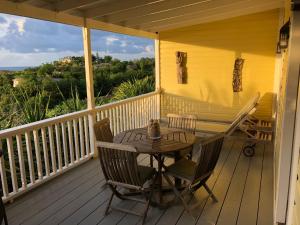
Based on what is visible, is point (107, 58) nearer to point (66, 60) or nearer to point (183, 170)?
point (66, 60)

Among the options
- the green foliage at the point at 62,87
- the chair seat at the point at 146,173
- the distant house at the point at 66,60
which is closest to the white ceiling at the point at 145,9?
the green foliage at the point at 62,87

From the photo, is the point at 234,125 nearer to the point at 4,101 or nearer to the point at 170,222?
the point at 170,222

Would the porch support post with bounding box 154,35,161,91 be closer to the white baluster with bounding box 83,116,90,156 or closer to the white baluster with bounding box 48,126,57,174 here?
the white baluster with bounding box 83,116,90,156

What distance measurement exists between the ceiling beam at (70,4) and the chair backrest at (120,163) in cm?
189

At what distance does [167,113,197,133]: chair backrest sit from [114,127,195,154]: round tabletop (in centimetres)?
52

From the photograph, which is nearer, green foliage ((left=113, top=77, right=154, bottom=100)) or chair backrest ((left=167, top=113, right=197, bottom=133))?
chair backrest ((left=167, top=113, right=197, bottom=133))

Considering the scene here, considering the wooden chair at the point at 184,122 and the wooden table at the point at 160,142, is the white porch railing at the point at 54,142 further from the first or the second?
the wooden chair at the point at 184,122

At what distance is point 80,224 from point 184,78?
4771mm

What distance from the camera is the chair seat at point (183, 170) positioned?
2.83 m

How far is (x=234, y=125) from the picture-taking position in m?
4.73

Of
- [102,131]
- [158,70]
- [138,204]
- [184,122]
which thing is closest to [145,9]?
[184,122]

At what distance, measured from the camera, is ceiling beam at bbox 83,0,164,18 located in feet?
12.0

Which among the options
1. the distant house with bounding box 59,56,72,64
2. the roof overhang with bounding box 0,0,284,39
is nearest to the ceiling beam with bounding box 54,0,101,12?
the roof overhang with bounding box 0,0,284,39

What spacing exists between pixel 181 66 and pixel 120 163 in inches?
176
